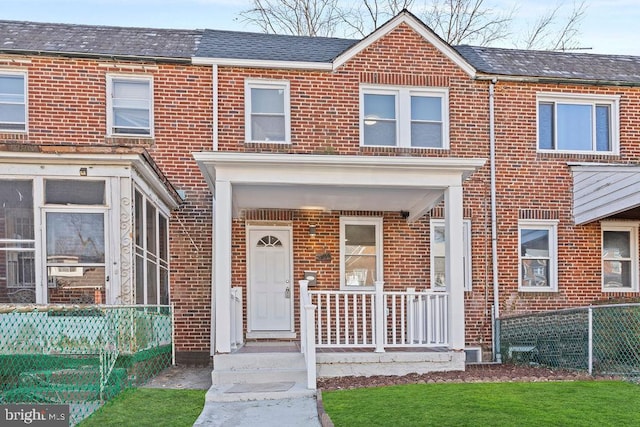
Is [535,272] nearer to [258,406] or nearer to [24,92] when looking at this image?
[258,406]

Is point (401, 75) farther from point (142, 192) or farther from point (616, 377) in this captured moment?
point (616, 377)

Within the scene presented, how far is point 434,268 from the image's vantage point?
11.9 metres

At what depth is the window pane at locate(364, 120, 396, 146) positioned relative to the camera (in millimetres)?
11938

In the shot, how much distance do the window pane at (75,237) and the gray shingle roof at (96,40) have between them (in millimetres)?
4473

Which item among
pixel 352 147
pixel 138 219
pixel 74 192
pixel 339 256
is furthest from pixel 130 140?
pixel 339 256

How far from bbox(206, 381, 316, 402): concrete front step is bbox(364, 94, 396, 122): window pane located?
6.23 m

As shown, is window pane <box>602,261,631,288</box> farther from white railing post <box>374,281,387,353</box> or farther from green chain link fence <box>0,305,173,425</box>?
green chain link fence <box>0,305,173,425</box>

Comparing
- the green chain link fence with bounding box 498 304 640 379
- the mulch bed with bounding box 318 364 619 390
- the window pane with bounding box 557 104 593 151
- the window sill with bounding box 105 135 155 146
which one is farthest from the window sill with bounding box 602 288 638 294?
the window sill with bounding box 105 135 155 146

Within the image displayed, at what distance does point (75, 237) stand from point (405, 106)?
688 centimetres

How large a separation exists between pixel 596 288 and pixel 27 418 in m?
10.7

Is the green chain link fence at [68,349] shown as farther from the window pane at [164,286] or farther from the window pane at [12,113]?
the window pane at [12,113]

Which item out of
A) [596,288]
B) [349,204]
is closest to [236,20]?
[349,204]

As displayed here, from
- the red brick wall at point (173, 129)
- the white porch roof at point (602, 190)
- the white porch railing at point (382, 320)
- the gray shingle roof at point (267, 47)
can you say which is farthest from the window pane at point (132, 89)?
the white porch roof at point (602, 190)

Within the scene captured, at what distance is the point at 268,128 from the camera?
11.7 m
